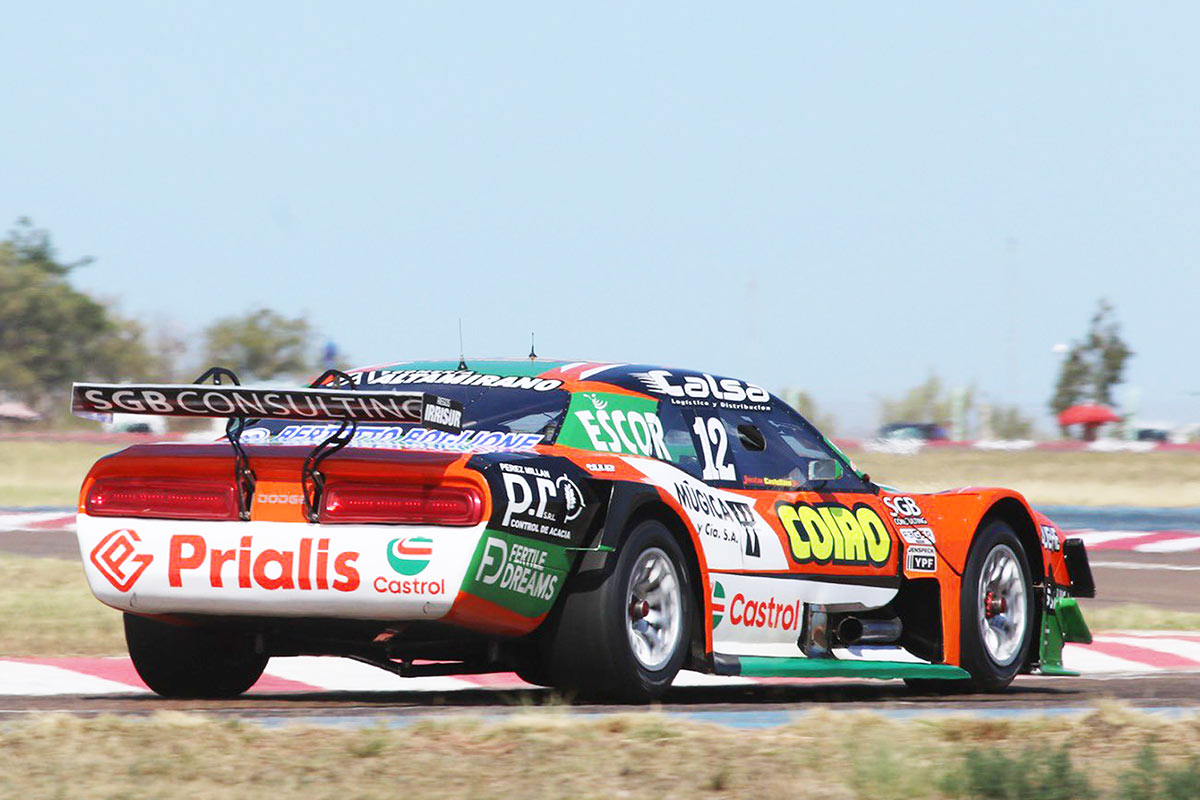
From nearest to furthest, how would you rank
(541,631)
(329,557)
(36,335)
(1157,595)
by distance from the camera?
(329,557) < (541,631) < (1157,595) < (36,335)

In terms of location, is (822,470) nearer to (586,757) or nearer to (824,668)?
(824,668)

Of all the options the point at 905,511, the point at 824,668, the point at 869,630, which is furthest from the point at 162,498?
the point at 905,511

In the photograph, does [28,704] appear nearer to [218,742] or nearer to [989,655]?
[218,742]

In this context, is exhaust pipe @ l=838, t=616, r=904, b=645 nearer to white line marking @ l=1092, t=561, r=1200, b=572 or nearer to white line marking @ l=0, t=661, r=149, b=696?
white line marking @ l=0, t=661, r=149, b=696

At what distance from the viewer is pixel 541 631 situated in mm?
6598

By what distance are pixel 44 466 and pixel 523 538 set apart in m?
28.3

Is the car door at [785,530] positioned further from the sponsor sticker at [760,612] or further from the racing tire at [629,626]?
the racing tire at [629,626]

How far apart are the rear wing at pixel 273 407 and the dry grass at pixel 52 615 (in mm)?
3675

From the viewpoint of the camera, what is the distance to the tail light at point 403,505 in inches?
241

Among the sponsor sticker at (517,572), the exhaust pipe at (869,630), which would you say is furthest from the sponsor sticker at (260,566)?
the exhaust pipe at (869,630)

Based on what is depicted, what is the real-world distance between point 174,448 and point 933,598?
10.8 feet

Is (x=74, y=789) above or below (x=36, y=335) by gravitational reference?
below

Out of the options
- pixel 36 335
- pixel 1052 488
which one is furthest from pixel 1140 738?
pixel 36 335

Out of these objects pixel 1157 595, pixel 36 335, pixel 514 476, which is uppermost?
pixel 36 335
